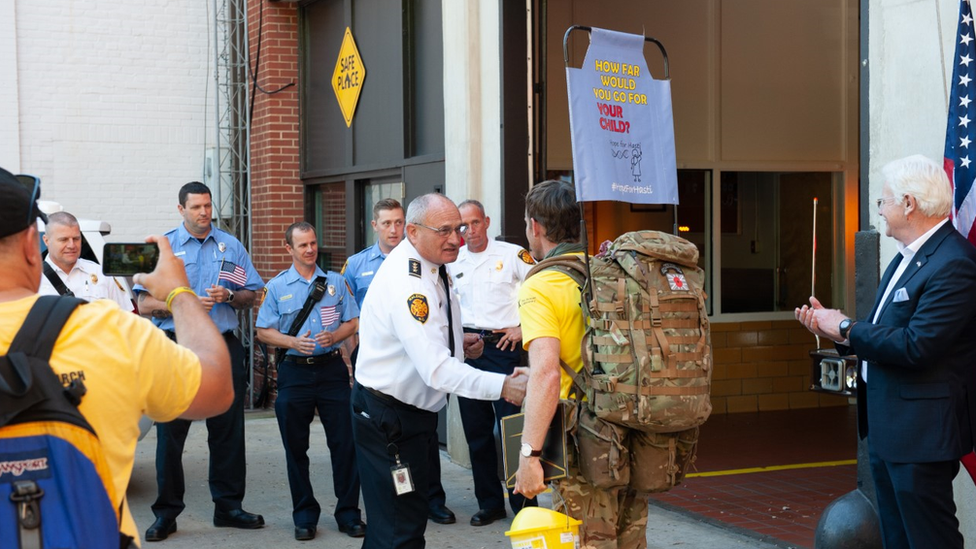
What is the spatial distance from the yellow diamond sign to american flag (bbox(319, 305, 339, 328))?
429cm

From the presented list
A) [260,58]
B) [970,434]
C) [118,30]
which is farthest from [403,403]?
[118,30]

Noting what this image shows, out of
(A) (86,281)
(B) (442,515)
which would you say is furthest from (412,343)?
(A) (86,281)

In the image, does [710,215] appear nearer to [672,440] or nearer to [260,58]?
[260,58]

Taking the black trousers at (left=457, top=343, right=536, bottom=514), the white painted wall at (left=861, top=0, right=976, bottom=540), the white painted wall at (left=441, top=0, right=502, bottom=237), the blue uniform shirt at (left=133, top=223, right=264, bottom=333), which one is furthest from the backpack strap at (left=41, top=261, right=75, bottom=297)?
the white painted wall at (left=861, top=0, right=976, bottom=540)

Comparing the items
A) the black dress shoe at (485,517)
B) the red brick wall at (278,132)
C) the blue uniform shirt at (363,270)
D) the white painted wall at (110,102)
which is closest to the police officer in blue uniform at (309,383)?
the blue uniform shirt at (363,270)

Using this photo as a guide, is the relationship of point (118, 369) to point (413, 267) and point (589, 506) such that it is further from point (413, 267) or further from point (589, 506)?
point (413, 267)

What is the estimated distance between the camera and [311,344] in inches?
266

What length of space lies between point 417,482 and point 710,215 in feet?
22.7

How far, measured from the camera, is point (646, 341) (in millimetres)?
3881

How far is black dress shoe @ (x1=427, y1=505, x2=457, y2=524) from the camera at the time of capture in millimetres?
7051

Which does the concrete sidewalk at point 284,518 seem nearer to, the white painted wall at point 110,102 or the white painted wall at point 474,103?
the white painted wall at point 474,103

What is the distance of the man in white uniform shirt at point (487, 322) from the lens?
7047 mm

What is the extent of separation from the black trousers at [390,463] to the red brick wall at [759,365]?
262 inches

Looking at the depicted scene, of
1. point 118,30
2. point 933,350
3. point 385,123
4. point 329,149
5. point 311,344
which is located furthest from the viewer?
point 118,30
